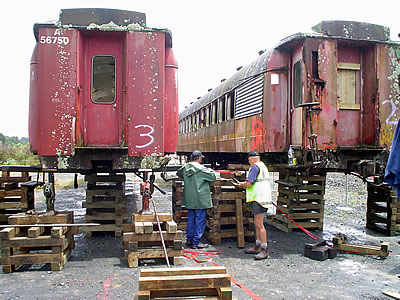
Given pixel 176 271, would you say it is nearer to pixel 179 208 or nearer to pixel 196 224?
pixel 196 224

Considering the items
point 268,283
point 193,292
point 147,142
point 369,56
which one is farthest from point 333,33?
point 193,292

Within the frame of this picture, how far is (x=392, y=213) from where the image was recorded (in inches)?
324

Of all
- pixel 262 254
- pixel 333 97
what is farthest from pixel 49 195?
pixel 333 97

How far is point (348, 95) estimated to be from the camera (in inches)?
311

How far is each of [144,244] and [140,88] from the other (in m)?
2.76

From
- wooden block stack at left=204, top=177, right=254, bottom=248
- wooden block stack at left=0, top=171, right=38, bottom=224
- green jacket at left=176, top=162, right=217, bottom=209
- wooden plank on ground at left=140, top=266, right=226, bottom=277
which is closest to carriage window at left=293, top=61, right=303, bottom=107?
wooden block stack at left=204, top=177, right=254, bottom=248

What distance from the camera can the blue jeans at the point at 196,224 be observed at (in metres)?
6.97

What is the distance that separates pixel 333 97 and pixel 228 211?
316 cm

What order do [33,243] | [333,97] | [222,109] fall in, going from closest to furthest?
1. [33,243]
2. [333,97]
3. [222,109]

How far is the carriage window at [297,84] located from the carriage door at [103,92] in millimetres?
3630

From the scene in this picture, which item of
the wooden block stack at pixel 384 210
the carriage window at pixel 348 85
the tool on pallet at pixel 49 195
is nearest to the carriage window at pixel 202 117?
the wooden block stack at pixel 384 210

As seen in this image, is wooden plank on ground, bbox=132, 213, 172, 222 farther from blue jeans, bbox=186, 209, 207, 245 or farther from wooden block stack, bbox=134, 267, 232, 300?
wooden block stack, bbox=134, 267, 232, 300

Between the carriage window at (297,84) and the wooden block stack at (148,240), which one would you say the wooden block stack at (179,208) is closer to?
the wooden block stack at (148,240)

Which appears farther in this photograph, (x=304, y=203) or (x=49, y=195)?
(x=304, y=203)
